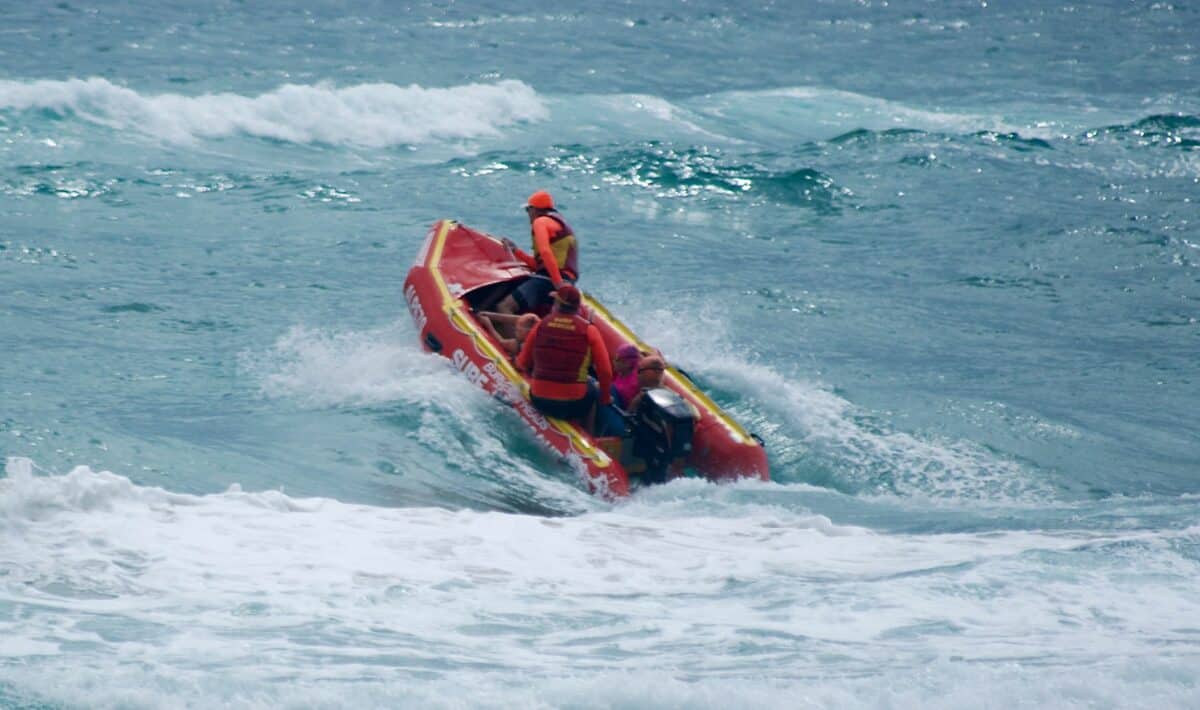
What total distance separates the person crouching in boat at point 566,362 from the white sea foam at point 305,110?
429 inches

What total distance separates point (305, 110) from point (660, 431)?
500 inches

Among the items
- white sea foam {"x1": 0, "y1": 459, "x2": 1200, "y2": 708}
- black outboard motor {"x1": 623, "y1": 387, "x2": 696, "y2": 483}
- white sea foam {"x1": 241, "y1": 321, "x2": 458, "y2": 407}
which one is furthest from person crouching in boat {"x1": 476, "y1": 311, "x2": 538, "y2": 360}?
white sea foam {"x1": 0, "y1": 459, "x2": 1200, "y2": 708}

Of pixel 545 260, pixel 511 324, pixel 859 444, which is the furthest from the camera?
pixel 545 260

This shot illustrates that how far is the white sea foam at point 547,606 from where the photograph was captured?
5270 millimetres

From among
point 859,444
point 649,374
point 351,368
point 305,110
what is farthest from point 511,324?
point 305,110

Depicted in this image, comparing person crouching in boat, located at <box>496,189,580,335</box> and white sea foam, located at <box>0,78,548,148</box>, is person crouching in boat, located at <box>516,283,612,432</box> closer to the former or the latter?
person crouching in boat, located at <box>496,189,580,335</box>

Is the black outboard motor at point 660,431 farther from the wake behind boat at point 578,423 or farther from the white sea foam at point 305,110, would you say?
the white sea foam at point 305,110

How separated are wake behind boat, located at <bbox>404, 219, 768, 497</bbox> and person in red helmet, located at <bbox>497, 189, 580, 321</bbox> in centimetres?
13

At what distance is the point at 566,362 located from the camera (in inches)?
342

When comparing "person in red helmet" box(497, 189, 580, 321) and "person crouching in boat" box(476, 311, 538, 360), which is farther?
"person in red helmet" box(497, 189, 580, 321)

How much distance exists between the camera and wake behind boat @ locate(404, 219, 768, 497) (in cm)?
843

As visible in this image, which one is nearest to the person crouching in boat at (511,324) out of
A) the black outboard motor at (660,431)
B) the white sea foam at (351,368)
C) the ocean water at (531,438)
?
the white sea foam at (351,368)

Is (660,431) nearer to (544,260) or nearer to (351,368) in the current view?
(544,260)

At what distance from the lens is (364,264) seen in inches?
534
